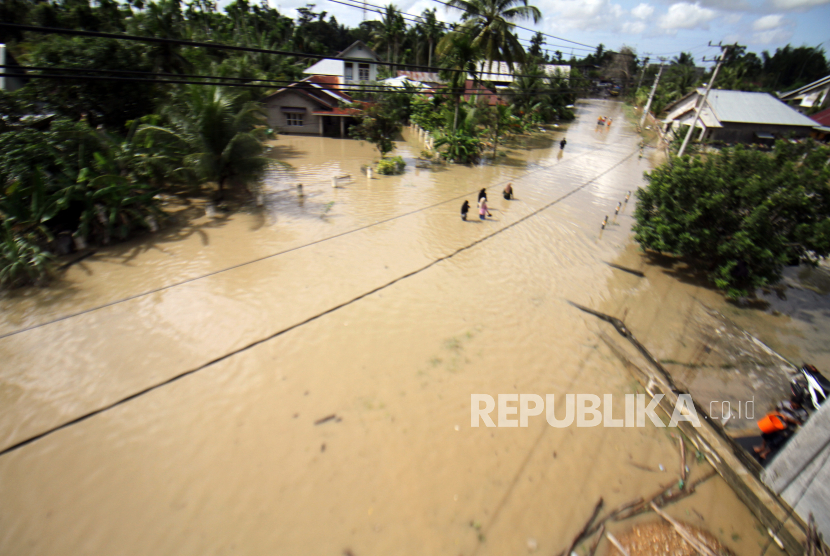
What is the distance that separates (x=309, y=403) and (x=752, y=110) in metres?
41.9

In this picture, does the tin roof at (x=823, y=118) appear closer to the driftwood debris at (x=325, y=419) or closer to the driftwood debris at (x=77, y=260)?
the driftwood debris at (x=325, y=419)

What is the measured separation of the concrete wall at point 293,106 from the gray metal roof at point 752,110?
101 feet

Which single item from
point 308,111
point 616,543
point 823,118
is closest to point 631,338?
point 616,543

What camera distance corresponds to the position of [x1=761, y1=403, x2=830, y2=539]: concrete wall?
4.89 metres

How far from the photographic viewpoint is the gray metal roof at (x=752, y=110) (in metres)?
29.0

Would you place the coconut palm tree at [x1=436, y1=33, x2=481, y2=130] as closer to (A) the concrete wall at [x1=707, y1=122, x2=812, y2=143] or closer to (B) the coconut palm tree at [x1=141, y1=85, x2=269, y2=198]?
(B) the coconut palm tree at [x1=141, y1=85, x2=269, y2=198]

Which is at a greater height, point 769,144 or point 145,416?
point 769,144

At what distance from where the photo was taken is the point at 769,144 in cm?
3005

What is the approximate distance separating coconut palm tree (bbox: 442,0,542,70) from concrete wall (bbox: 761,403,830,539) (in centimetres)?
2198

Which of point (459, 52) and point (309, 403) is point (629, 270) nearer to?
point (309, 403)

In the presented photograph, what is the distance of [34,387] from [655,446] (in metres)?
10.8

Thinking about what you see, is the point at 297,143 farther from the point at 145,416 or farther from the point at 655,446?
the point at 655,446

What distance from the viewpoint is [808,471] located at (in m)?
5.09

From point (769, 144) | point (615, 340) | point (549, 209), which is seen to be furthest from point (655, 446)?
point (769, 144)
